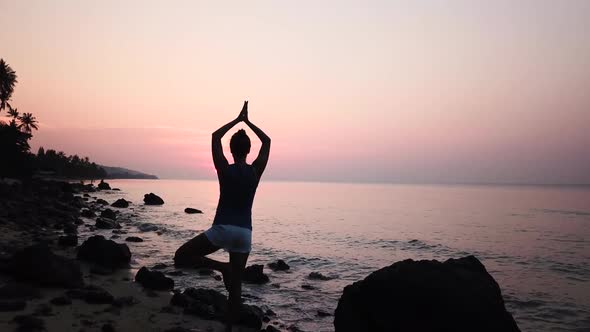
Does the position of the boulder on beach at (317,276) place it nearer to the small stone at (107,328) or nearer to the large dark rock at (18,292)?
the large dark rock at (18,292)

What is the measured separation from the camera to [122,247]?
15766 millimetres

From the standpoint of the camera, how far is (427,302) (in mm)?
7504

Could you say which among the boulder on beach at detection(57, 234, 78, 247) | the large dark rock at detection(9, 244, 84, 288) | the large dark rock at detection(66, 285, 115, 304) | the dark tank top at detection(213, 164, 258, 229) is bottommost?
the boulder on beach at detection(57, 234, 78, 247)

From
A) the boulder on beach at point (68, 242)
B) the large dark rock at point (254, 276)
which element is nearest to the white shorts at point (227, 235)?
the large dark rock at point (254, 276)

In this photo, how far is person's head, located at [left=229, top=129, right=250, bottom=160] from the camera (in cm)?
518

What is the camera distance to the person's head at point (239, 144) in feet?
17.0

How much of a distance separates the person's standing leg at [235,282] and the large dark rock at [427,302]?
3384mm

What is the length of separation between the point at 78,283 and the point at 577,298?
18.7 metres

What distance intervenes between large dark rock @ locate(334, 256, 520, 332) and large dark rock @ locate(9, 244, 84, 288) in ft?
23.0

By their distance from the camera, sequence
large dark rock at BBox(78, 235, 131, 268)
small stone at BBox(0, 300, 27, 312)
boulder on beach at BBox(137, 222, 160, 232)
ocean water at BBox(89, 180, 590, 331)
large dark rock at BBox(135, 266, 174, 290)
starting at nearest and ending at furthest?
small stone at BBox(0, 300, 27, 312)
large dark rock at BBox(135, 266, 174, 290)
ocean water at BBox(89, 180, 590, 331)
large dark rock at BBox(78, 235, 131, 268)
boulder on beach at BBox(137, 222, 160, 232)

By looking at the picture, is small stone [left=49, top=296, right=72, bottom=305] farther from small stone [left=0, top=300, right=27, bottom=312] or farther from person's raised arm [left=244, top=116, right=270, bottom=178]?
person's raised arm [left=244, top=116, right=270, bottom=178]

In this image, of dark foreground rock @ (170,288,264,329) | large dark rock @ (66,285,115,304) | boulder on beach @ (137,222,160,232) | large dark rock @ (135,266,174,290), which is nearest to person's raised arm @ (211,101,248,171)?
dark foreground rock @ (170,288,264,329)

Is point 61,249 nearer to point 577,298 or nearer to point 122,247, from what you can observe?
point 122,247

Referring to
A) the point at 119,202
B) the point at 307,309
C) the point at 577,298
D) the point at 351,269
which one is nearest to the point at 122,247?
the point at 307,309
